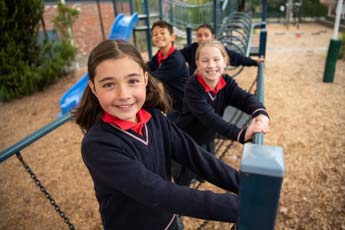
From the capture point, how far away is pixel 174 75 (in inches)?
109

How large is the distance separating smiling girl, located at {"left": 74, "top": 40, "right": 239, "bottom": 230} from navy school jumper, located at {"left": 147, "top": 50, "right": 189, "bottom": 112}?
1457 mm

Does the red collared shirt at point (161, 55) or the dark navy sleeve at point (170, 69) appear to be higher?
the red collared shirt at point (161, 55)

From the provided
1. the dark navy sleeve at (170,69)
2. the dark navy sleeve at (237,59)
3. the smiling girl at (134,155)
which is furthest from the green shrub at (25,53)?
the smiling girl at (134,155)

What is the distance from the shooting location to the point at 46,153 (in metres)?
3.86

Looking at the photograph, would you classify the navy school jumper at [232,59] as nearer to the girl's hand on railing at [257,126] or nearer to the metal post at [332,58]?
the girl's hand on railing at [257,126]

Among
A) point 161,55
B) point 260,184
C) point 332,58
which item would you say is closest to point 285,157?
point 161,55

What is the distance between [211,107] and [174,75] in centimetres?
108

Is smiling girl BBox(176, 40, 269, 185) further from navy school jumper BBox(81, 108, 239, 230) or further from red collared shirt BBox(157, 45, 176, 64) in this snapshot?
red collared shirt BBox(157, 45, 176, 64)

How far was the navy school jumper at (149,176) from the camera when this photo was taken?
2.81ft

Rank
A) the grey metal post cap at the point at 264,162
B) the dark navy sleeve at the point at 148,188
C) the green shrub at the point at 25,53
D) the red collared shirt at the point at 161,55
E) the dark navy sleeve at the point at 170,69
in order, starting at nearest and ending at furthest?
the grey metal post cap at the point at 264,162 < the dark navy sleeve at the point at 148,188 < the dark navy sleeve at the point at 170,69 < the red collared shirt at the point at 161,55 < the green shrub at the point at 25,53

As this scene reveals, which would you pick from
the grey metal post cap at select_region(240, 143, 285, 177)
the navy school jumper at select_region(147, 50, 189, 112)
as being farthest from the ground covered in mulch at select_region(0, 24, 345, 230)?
the grey metal post cap at select_region(240, 143, 285, 177)

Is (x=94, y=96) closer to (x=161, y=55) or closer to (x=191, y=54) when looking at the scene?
(x=161, y=55)

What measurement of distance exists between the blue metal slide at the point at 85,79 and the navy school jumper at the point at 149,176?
386 cm

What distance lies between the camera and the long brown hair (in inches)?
41.6
